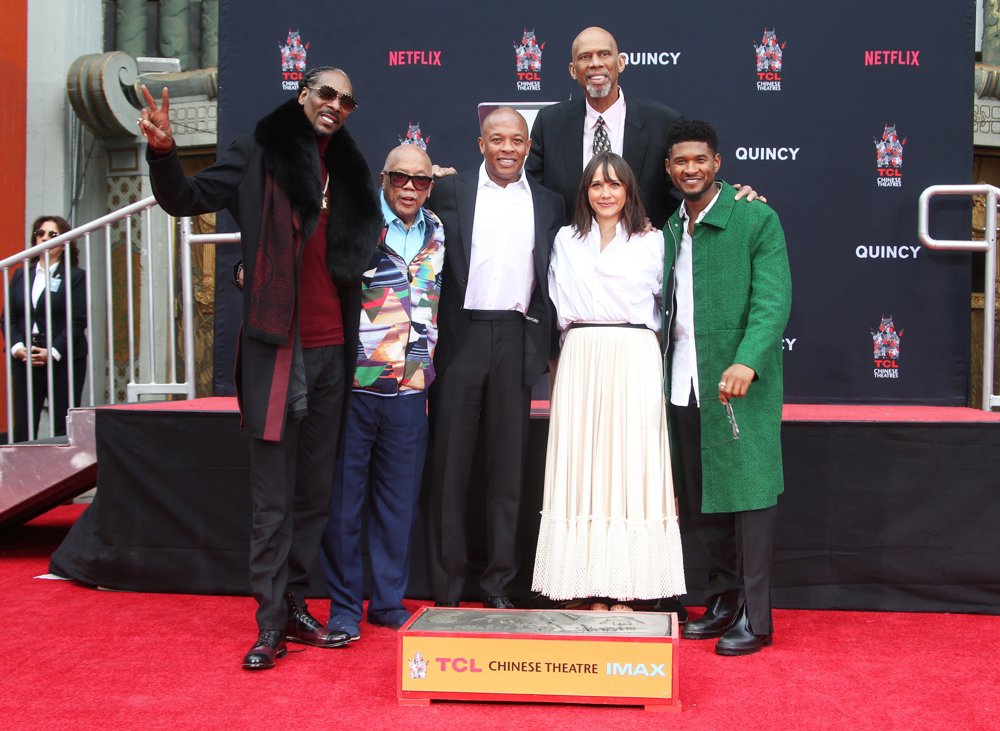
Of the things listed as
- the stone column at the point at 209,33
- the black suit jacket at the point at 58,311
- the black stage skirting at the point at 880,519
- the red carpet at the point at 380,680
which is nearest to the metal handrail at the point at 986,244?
the black stage skirting at the point at 880,519

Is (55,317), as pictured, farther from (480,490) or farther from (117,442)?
(480,490)

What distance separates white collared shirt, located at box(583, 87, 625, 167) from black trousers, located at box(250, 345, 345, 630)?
1.22 m

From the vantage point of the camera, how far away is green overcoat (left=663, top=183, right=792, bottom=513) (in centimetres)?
309

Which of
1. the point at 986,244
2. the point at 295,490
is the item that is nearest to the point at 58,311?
the point at 295,490

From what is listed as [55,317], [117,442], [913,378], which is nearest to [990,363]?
[913,378]

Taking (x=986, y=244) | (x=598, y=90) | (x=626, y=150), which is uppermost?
(x=598, y=90)

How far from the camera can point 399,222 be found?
326 centimetres

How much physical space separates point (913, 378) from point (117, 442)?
3.65 meters

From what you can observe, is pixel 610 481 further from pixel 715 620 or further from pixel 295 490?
pixel 295 490

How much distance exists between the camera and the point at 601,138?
363 centimetres

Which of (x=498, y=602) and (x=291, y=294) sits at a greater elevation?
(x=291, y=294)

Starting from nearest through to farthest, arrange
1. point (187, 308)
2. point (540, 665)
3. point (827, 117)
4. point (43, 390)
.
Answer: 1. point (540, 665)
2. point (187, 308)
3. point (827, 117)
4. point (43, 390)

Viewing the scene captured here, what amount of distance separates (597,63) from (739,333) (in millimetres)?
1109

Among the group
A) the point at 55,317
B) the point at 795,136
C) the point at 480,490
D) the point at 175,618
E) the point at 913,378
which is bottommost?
the point at 175,618
